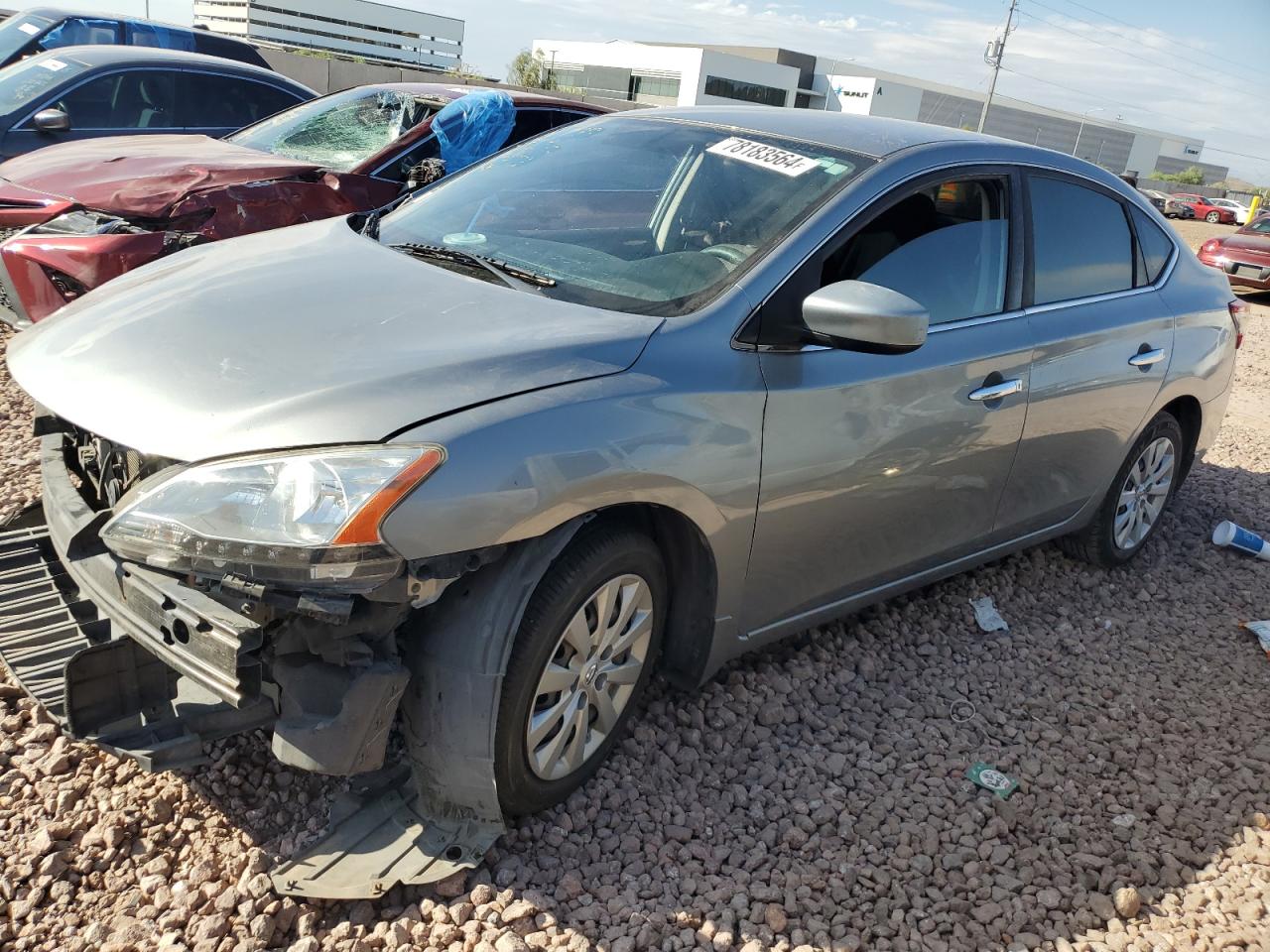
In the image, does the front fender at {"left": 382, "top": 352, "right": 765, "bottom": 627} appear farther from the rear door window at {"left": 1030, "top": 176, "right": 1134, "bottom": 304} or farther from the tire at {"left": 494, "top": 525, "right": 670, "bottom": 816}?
the rear door window at {"left": 1030, "top": 176, "right": 1134, "bottom": 304}

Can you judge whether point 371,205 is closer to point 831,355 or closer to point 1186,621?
point 831,355

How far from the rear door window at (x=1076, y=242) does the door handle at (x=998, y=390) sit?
0.36 metres

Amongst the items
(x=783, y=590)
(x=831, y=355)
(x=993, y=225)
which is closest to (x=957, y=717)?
(x=783, y=590)

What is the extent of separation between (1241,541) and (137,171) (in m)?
6.09

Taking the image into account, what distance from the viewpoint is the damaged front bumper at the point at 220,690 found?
219 centimetres

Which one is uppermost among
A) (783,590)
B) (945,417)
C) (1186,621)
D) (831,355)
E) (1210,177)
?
(831,355)

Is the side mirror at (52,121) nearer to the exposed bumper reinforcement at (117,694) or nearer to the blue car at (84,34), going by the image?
the blue car at (84,34)

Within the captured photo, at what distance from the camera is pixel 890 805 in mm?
3088

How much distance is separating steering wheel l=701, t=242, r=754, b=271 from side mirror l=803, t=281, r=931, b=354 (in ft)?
0.82

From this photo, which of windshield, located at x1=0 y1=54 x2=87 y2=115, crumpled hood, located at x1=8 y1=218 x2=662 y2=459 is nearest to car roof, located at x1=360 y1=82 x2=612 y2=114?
windshield, located at x1=0 y1=54 x2=87 y2=115

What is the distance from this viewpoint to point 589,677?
2719 mm

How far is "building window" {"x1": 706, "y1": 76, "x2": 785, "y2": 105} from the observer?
77.4m

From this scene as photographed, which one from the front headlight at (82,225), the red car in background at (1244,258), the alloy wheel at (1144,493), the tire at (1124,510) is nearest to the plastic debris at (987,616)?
the tire at (1124,510)

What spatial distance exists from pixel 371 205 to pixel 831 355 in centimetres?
379
